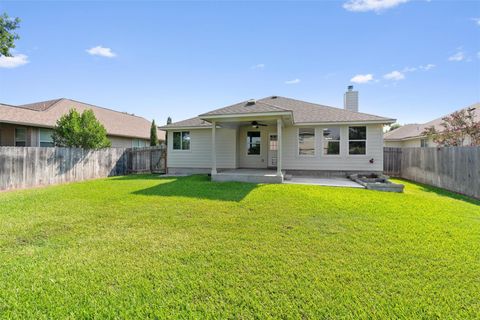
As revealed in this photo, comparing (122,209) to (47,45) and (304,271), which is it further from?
(47,45)

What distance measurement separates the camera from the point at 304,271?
9.92 feet

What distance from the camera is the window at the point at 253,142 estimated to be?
13.3m

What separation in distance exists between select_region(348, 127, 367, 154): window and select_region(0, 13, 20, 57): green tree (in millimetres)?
17745

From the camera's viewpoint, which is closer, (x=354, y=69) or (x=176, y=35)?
(x=176, y=35)

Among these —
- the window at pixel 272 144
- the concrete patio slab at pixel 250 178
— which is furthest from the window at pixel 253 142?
the concrete patio slab at pixel 250 178

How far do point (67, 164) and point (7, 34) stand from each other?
7013mm

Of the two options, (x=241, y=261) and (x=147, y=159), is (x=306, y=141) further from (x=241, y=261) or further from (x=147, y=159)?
(x=147, y=159)

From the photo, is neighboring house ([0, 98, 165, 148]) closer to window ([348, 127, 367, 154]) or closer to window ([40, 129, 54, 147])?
window ([40, 129, 54, 147])

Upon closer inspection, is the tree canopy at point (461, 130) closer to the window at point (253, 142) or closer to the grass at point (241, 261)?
the grass at point (241, 261)

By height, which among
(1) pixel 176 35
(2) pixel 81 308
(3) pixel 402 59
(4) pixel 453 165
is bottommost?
(2) pixel 81 308

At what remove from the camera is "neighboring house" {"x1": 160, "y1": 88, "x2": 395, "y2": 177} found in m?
10.4

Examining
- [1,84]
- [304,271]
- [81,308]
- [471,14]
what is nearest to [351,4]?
[471,14]

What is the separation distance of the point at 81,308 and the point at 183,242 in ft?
5.70

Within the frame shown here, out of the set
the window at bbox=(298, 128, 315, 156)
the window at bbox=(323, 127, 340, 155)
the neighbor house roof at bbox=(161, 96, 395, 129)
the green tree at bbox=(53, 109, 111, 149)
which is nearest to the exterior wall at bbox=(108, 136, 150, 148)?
the green tree at bbox=(53, 109, 111, 149)
